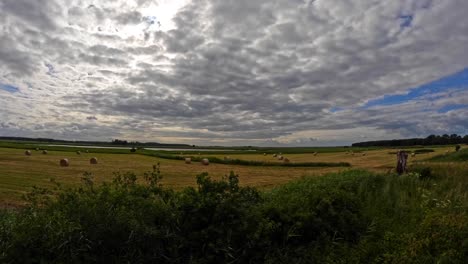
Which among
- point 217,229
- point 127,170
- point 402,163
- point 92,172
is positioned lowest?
point 127,170

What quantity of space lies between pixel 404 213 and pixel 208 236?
15.2ft

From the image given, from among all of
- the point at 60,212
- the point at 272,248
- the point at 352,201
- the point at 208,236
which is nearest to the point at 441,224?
the point at 352,201

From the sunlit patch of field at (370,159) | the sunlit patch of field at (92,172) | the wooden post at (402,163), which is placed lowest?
the sunlit patch of field at (92,172)

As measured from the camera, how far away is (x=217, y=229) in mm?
6285

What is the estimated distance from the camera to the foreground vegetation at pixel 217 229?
5594 mm

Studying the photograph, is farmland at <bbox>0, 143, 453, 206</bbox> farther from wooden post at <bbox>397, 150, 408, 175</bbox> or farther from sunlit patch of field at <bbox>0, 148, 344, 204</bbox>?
wooden post at <bbox>397, 150, 408, 175</bbox>

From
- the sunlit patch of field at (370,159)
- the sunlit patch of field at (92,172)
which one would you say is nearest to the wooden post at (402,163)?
the sunlit patch of field at (92,172)

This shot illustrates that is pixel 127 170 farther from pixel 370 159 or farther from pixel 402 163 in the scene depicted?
pixel 370 159

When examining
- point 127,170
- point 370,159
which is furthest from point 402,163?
point 370,159

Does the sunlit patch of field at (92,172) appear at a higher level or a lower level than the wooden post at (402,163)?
lower

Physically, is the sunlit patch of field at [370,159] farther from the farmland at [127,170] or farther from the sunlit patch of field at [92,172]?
the sunlit patch of field at [92,172]

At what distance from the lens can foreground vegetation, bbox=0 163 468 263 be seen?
5.59 meters

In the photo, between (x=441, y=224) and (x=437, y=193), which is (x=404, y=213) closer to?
(x=441, y=224)

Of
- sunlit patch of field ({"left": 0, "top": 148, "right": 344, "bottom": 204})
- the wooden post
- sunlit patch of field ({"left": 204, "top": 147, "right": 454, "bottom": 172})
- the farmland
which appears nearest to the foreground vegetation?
the farmland
